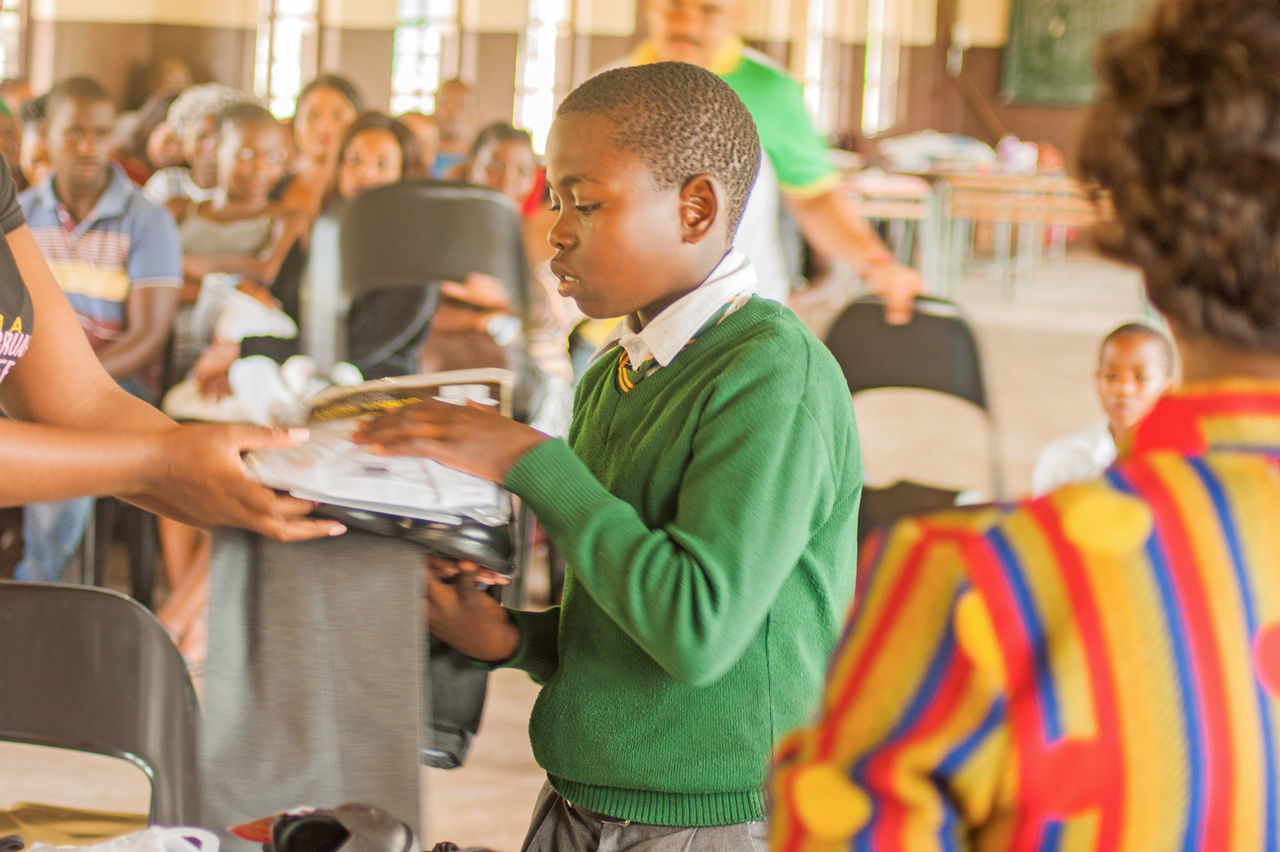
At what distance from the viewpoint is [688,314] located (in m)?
1.09

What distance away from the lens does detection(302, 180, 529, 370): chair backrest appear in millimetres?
2979

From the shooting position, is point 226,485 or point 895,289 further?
point 895,289

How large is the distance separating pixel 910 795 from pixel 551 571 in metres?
2.82

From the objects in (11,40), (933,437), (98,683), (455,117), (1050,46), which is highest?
(1050,46)

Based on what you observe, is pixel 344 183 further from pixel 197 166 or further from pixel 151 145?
pixel 151 145

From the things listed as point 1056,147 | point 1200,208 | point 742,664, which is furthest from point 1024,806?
point 1056,147

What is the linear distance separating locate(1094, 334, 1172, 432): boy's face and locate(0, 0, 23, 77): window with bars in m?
10.6

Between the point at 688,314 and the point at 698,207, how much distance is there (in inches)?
3.7

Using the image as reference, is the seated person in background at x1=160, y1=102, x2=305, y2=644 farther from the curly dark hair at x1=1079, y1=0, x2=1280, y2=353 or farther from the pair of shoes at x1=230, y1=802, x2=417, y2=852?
the curly dark hair at x1=1079, y1=0, x2=1280, y2=353

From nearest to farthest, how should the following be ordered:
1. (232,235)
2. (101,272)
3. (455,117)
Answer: (101,272) < (232,235) < (455,117)

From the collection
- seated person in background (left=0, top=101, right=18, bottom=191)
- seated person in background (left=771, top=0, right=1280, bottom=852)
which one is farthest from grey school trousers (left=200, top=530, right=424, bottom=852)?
seated person in background (left=0, top=101, right=18, bottom=191)

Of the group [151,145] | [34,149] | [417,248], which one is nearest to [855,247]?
[417,248]

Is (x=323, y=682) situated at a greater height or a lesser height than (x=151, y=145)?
lesser

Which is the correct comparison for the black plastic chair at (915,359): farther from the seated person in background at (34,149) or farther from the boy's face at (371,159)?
the seated person in background at (34,149)
